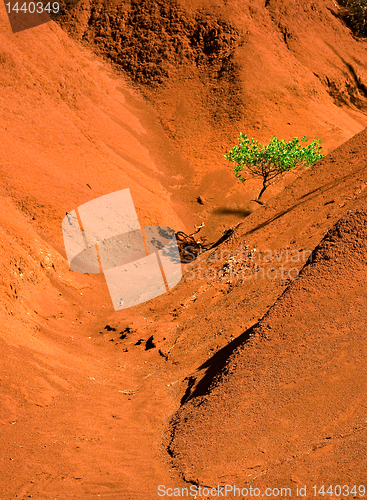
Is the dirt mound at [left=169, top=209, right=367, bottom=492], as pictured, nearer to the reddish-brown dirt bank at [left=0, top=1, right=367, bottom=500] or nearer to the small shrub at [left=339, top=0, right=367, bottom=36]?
the reddish-brown dirt bank at [left=0, top=1, right=367, bottom=500]

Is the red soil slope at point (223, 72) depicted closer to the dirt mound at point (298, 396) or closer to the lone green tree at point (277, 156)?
the lone green tree at point (277, 156)

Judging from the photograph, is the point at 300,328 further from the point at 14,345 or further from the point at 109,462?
the point at 14,345

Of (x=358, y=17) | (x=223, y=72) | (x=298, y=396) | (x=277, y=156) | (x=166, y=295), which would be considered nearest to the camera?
(x=298, y=396)

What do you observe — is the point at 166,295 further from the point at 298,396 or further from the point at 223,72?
the point at 223,72

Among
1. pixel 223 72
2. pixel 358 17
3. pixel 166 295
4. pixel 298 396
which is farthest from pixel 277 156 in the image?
pixel 358 17

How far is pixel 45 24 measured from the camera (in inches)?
785

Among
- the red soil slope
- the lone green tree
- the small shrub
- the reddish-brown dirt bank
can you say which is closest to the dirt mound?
the reddish-brown dirt bank

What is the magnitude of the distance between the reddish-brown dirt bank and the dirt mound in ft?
0.07

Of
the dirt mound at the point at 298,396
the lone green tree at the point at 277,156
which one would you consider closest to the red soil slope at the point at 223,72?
the lone green tree at the point at 277,156

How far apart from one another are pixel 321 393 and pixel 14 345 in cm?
497

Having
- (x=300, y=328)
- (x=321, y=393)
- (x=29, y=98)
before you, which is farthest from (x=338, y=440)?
(x=29, y=98)

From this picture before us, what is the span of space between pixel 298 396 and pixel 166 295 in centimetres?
603

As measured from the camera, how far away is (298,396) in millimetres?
4641

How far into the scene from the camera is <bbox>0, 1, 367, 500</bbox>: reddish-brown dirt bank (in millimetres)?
4750
